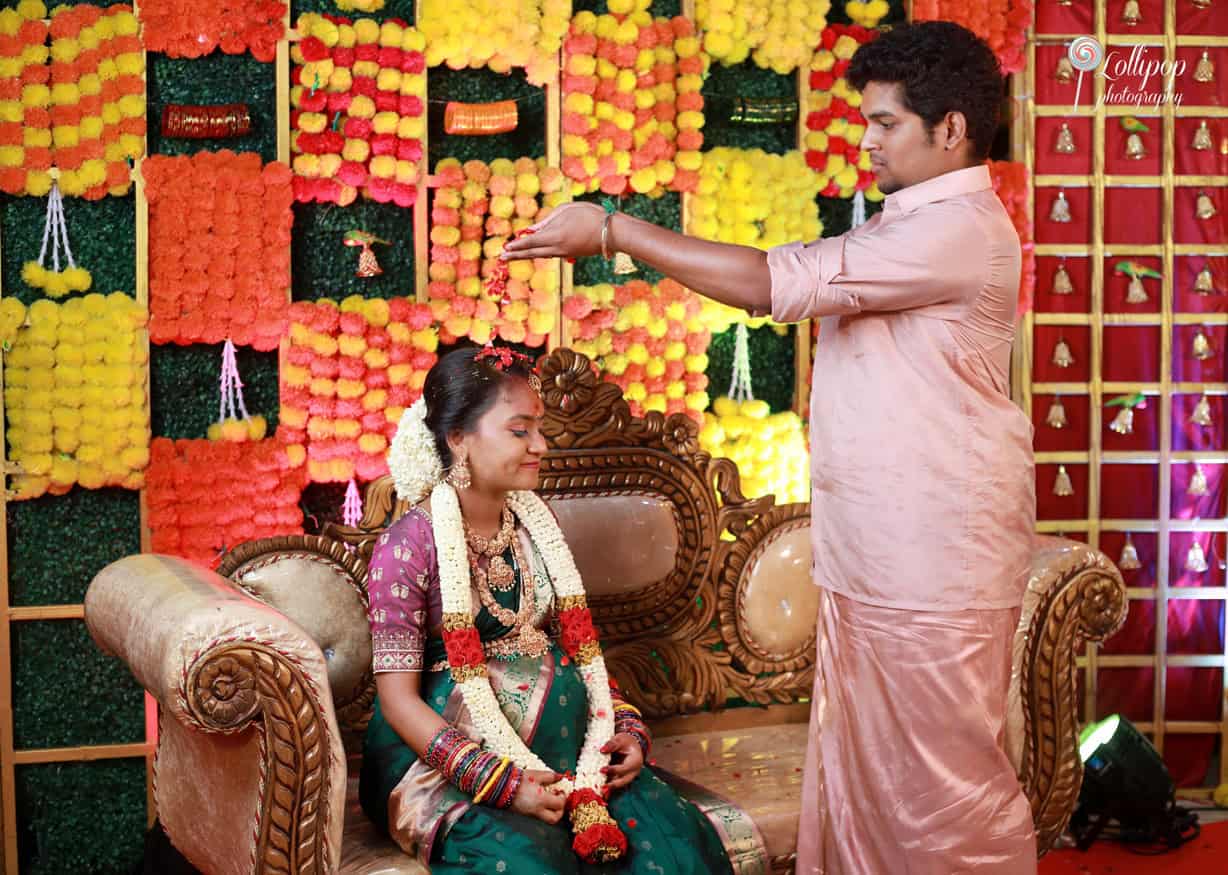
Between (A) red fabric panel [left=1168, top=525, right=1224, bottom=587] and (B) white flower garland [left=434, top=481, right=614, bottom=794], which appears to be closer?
(B) white flower garland [left=434, top=481, right=614, bottom=794]

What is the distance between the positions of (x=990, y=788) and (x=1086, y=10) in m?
3.31

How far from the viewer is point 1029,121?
14.9ft

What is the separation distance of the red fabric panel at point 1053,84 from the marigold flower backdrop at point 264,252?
83cm

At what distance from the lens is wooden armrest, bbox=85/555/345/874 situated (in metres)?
2.28

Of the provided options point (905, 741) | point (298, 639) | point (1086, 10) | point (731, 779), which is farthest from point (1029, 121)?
point (298, 639)

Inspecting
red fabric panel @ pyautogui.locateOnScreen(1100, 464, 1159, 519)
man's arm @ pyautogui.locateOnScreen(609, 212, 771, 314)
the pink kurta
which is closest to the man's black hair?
the pink kurta

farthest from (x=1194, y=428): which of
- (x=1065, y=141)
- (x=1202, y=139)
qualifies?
(x=1065, y=141)

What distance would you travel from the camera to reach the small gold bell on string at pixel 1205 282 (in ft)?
14.9

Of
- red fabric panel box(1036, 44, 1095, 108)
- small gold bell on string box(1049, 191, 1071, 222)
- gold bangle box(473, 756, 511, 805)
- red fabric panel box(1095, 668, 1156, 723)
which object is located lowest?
red fabric panel box(1095, 668, 1156, 723)

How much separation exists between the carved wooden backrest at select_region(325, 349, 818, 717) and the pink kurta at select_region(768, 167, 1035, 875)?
42.2 inches

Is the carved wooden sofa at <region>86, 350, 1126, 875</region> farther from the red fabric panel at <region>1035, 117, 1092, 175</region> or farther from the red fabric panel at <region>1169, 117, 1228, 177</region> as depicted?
the red fabric panel at <region>1169, 117, 1228, 177</region>

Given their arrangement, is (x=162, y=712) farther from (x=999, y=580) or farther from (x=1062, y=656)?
(x=1062, y=656)

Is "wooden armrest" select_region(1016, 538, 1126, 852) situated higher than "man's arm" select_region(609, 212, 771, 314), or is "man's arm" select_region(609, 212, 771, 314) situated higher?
"man's arm" select_region(609, 212, 771, 314)

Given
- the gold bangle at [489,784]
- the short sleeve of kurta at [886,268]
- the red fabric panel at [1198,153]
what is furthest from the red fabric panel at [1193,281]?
the gold bangle at [489,784]
